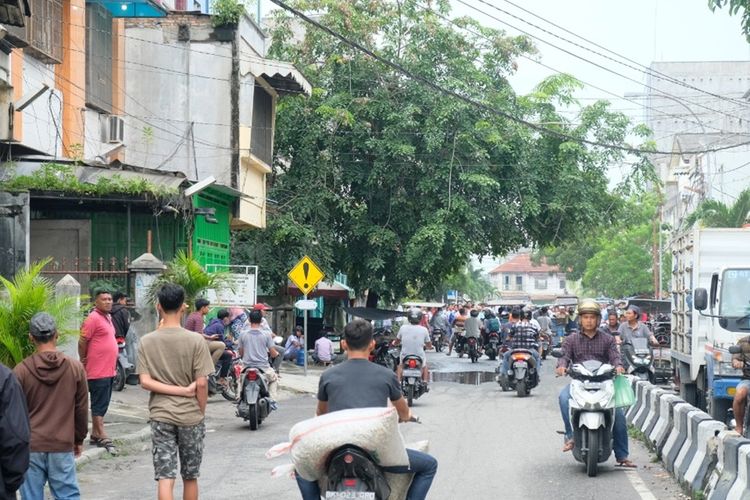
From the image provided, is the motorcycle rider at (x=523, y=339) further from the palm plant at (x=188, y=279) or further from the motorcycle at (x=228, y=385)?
the palm plant at (x=188, y=279)

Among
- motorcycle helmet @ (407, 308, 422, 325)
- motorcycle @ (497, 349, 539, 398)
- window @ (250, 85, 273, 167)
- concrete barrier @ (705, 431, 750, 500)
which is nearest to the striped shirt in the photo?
concrete barrier @ (705, 431, 750, 500)

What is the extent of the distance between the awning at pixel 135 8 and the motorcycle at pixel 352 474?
18902 millimetres

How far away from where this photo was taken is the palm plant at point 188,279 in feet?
66.4

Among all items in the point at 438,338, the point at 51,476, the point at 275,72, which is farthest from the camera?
the point at 438,338

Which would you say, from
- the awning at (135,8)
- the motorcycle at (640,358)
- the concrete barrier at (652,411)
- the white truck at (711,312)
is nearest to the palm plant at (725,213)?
the motorcycle at (640,358)

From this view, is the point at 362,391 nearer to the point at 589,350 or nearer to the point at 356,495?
the point at 356,495

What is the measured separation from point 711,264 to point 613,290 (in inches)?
3180

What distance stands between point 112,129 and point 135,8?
270 centimetres

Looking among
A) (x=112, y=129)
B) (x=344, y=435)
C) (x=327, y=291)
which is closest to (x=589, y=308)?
(x=344, y=435)

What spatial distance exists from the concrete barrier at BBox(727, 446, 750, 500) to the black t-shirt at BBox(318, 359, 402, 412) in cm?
263

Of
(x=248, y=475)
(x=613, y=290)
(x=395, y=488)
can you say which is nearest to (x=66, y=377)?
(x=395, y=488)

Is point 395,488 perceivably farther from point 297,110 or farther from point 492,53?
point 492,53

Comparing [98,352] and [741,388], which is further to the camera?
[98,352]

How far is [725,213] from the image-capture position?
52969 millimetres
